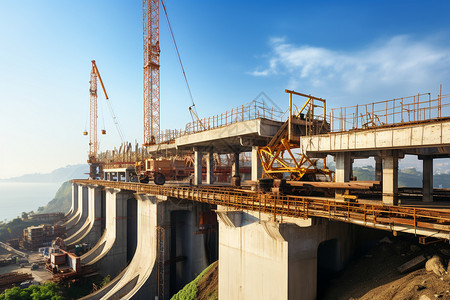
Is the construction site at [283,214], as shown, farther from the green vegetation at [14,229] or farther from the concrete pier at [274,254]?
the green vegetation at [14,229]

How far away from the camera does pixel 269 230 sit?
1397 centimetres

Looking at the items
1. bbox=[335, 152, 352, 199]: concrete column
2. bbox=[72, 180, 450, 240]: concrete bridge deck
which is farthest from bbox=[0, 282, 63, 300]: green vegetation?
bbox=[335, 152, 352, 199]: concrete column

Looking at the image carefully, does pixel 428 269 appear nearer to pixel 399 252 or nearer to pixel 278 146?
pixel 399 252

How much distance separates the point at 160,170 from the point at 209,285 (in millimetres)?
18822

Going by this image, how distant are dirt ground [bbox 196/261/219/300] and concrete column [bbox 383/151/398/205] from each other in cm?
1285

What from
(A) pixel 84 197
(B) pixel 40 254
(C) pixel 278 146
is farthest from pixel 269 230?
(A) pixel 84 197

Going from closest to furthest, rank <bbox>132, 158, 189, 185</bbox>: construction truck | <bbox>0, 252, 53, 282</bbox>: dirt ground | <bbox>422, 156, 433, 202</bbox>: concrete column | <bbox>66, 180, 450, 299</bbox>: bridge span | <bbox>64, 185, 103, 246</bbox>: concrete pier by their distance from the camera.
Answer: <bbox>66, 180, 450, 299</bbox>: bridge span < <bbox>422, 156, 433, 202</bbox>: concrete column < <bbox>132, 158, 189, 185</bbox>: construction truck < <bbox>0, 252, 53, 282</bbox>: dirt ground < <bbox>64, 185, 103, 246</bbox>: concrete pier

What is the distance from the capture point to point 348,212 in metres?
11.4

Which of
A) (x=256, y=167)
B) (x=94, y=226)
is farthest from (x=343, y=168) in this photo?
(x=94, y=226)

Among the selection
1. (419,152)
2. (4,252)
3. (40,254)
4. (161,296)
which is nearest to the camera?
(419,152)

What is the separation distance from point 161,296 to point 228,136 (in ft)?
54.6

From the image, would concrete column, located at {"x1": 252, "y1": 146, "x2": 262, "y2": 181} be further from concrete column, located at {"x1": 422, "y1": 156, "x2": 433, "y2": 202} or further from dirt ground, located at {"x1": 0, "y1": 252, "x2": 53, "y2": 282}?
dirt ground, located at {"x1": 0, "y1": 252, "x2": 53, "y2": 282}

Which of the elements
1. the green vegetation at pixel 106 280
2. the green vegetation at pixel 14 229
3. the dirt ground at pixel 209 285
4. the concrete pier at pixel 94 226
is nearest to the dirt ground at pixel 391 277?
the dirt ground at pixel 209 285

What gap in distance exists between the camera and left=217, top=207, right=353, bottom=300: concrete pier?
1336cm
